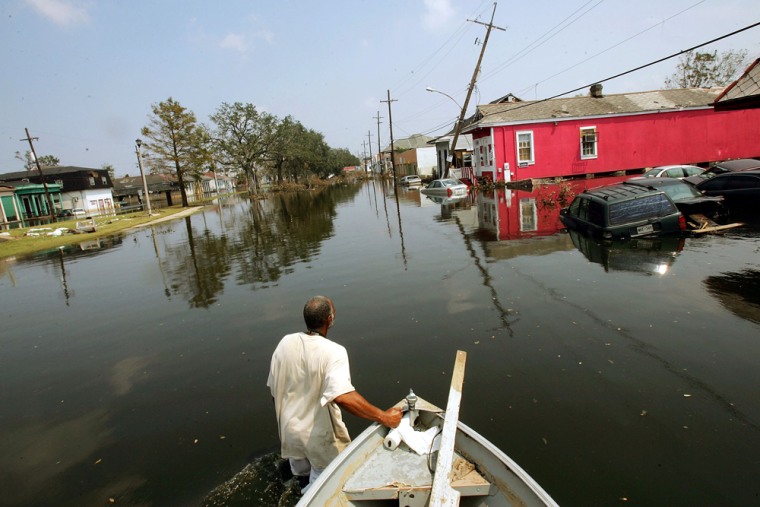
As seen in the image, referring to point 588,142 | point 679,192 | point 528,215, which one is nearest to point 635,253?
point 679,192

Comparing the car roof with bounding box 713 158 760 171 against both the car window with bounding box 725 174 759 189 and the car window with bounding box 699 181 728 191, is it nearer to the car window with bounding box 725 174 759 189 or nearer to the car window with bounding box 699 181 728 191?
the car window with bounding box 699 181 728 191

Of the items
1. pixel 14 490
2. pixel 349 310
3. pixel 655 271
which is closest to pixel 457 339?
pixel 349 310

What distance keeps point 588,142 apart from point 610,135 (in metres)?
1.80

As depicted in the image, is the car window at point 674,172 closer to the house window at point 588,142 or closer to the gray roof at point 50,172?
the house window at point 588,142

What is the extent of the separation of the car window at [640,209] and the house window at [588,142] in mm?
22103

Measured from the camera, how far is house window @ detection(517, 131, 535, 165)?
99.1 feet

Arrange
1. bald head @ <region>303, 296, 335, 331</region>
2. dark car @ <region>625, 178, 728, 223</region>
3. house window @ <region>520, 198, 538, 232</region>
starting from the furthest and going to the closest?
1. house window @ <region>520, 198, 538, 232</region>
2. dark car @ <region>625, 178, 728, 223</region>
3. bald head @ <region>303, 296, 335, 331</region>

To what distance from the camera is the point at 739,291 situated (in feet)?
24.3

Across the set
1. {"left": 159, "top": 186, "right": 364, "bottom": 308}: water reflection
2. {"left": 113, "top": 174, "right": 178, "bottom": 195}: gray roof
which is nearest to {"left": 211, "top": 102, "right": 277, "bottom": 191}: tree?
{"left": 113, "top": 174, "right": 178, "bottom": 195}: gray roof

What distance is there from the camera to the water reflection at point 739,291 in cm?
667

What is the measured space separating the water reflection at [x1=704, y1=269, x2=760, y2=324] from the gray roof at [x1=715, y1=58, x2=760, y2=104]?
3.48m

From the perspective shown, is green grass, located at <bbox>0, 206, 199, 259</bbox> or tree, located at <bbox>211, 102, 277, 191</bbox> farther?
tree, located at <bbox>211, 102, 277, 191</bbox>

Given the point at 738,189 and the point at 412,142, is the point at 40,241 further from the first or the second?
the point at 412,142

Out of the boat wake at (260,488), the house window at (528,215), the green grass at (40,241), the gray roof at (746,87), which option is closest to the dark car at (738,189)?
the house window at (528,215)
